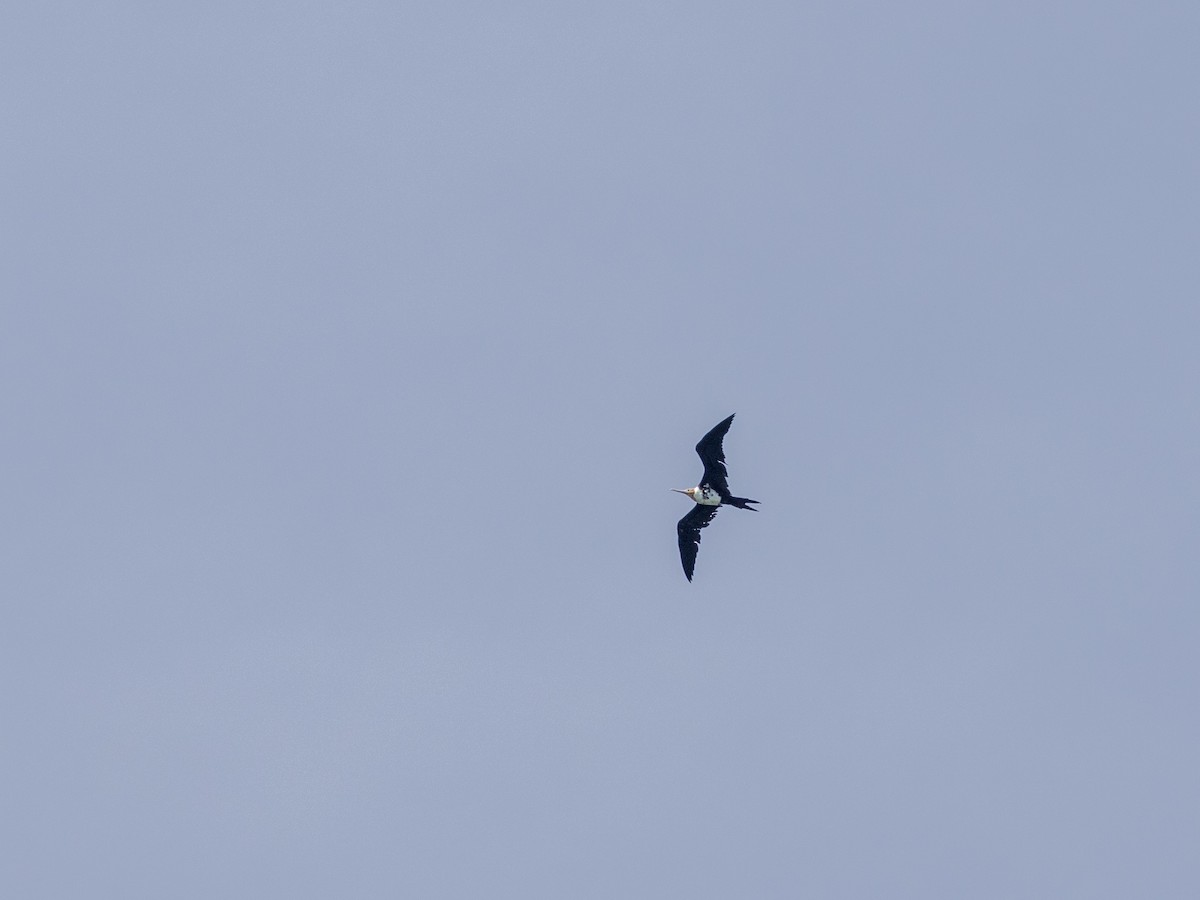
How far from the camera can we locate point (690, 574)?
89188 millimetres

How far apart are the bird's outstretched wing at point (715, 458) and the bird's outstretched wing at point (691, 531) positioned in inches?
69.5

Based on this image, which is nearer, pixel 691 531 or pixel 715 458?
pixel 715 458

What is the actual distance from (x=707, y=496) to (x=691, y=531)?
233 cm

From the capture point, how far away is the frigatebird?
84.8 metres

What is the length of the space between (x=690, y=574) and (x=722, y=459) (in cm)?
603

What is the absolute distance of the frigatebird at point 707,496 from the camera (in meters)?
84.8

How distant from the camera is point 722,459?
8575 centimetres

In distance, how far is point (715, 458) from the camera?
85375mm

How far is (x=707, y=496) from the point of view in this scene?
87375 millimetres

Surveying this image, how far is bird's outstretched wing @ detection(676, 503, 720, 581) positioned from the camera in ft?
291

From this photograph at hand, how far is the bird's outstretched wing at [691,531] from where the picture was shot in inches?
3492

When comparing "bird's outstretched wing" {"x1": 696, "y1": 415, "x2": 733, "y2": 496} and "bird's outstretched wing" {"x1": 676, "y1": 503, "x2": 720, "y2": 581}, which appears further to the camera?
"bird's outstretched wing" {"x1": 676, "y1": 503, "x2": 720, "y2": 581}

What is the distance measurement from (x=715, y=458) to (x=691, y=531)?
15.9 ft

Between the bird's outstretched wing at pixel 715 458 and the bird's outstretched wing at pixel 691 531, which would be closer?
the bird's outstretched wing at pixel 715 458
